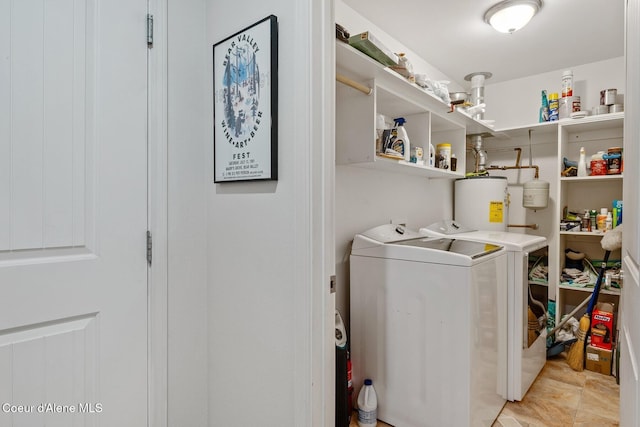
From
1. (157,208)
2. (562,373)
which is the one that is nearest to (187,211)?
(157,208)

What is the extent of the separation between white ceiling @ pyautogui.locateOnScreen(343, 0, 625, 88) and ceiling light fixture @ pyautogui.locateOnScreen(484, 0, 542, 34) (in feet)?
0.16

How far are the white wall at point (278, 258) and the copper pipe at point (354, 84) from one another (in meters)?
0.51

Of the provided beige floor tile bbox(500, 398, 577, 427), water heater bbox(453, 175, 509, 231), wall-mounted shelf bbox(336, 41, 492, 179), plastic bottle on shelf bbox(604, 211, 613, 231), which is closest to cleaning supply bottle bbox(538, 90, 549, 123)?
water heater bbox(453, 175, 509, 231)

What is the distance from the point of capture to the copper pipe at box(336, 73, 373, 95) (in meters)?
1.63

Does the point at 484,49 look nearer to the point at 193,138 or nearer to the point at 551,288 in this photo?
→ the point at 551,288

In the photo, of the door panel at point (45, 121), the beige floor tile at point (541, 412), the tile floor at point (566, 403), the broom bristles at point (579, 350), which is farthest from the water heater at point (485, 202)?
the door panel at point (45, 121)

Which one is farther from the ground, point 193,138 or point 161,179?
point 193,138

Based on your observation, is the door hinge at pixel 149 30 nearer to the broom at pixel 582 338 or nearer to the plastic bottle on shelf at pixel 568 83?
the broom at pixel 582 338

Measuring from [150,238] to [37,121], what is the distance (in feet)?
1.60

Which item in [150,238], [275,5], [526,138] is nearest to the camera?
[275,5]

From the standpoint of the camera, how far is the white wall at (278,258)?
1080 millimetres

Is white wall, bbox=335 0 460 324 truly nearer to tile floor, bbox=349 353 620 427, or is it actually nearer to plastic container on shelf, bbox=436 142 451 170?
plastic container on shelf, bbox=436 142 451 170

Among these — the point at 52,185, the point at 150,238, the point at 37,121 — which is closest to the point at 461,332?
the point at 150,238

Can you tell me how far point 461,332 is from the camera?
5.15ft
